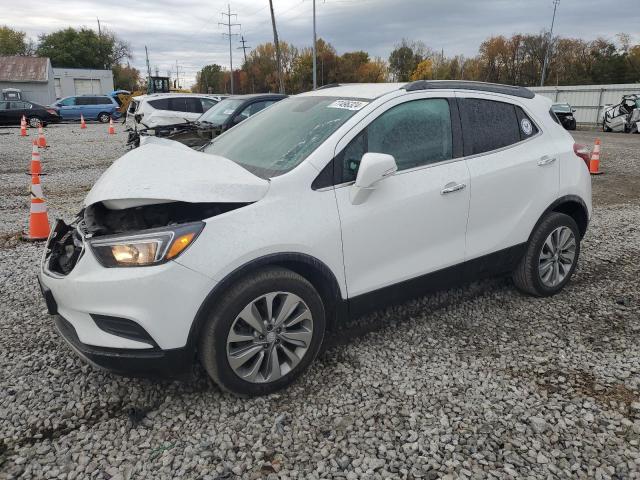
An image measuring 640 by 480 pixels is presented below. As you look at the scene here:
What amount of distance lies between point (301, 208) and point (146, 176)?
916 mm

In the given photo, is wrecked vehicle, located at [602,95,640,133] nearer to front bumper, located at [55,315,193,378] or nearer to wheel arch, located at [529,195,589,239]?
wheel arch, located at [529,195,589,239]

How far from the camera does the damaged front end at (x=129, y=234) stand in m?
2.51

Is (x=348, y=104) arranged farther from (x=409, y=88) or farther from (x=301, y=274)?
(x=301, y=274)

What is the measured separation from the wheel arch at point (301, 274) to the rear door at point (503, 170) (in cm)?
119

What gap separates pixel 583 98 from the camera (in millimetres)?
33594

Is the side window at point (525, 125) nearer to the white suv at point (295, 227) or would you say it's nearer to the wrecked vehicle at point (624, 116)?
the white suv at point (295, 227)

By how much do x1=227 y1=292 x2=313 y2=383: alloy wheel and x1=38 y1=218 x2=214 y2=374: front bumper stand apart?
0.95ft

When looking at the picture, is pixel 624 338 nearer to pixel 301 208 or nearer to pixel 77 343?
pixel 301 208

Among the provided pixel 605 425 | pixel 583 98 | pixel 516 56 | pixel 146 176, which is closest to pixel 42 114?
pixel 146 176

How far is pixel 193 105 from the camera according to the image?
16969 millimetres

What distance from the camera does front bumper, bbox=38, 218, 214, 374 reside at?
2.47 metres

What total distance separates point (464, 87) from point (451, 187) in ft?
2.83

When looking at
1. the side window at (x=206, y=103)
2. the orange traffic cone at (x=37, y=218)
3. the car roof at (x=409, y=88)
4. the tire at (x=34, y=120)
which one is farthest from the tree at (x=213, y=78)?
the car roof at (x=409, y=88)

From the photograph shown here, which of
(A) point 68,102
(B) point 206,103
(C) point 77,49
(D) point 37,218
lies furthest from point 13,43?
(D) point 37,218
